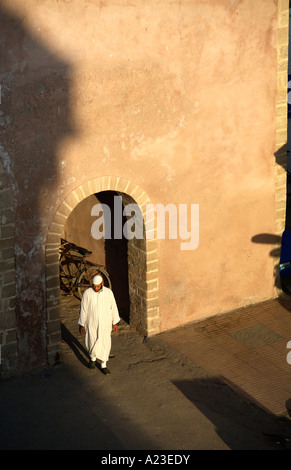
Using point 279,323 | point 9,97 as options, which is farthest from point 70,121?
point 279,323

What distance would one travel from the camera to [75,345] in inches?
463

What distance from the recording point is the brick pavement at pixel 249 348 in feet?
35.0

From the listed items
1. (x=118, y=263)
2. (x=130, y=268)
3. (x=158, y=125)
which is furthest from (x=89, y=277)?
(x=158, y=125)

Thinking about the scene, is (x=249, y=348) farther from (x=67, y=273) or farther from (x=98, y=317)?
(x=67, y=273)

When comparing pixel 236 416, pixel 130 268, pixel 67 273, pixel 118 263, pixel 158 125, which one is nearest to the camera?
pixel 236 416

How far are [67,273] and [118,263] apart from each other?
1.47 metres

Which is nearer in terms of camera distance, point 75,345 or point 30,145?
point 30,145

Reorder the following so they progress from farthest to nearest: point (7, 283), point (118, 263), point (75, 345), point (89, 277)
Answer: point (89, 277) → point (118, 263) → point (75, 345) → point (7, 283)

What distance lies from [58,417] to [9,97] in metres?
4.21

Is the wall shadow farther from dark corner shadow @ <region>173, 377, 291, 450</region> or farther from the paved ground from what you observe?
dark corner shadow @ <region>173, 377, 291, 450</region>

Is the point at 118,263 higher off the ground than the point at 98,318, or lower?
higher

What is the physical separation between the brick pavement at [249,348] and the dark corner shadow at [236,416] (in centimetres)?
14

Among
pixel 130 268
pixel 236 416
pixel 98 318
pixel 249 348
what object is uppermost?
pixel 130 268

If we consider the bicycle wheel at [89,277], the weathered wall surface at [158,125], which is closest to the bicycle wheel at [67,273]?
the bicycle wheel at [89,277]
